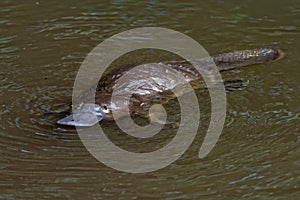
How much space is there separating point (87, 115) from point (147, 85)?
2.32 ft

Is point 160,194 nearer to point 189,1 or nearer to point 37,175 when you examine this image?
point 37,175

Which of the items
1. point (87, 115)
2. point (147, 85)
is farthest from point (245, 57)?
point (87, 115)

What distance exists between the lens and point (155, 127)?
183 inches

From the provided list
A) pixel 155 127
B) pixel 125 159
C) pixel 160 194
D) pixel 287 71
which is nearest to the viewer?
pixel 160 194

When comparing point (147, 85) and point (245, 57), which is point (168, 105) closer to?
point (147, 85)

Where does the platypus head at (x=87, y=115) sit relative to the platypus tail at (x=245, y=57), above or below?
below

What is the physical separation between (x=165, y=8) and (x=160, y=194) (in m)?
3.92

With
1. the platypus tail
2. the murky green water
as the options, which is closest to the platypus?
the platypus tail

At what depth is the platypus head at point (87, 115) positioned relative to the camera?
4.64 meters

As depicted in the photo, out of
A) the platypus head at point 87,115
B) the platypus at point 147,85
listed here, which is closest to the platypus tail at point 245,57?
the platypus at point 147,85

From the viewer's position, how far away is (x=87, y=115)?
4.70 m

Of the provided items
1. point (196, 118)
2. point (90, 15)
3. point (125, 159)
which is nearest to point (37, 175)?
point (125, 159)

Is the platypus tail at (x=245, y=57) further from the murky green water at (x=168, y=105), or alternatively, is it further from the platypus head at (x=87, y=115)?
the platypus head at (x=87, y=115)

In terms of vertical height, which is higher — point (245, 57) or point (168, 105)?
point (245, 57)
